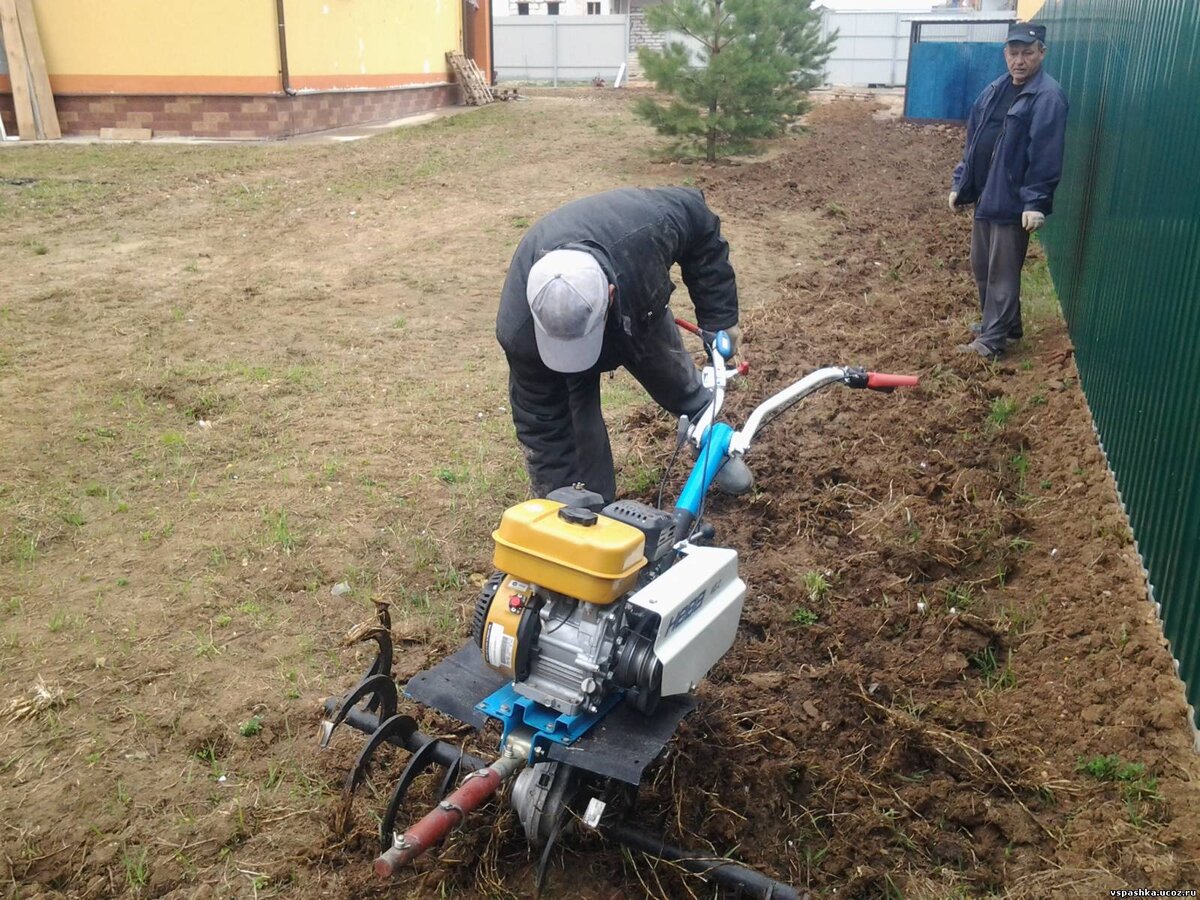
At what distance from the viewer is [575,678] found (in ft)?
8.59

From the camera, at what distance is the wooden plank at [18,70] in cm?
1413

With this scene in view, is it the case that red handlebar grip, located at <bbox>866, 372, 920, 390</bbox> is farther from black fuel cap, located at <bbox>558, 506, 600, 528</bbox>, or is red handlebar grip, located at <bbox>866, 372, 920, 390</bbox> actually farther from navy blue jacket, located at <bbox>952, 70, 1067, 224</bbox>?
navy blue jacket, located at <bbox>952, 70, 1067, 224</bbox>

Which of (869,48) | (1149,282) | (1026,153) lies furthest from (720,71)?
(869,48)

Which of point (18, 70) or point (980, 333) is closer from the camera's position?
point (980, 333)

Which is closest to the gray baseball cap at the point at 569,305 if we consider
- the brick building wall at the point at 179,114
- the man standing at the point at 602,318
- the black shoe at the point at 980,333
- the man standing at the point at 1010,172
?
the man standing at the point at 602,318

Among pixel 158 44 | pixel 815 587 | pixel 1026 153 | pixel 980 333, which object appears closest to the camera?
pixel 815 587

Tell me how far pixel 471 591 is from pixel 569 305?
1564 millimetres

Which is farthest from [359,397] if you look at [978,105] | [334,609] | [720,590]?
[978,105]

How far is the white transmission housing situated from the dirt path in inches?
17.2

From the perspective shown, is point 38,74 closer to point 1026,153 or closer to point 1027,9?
point 1026,153

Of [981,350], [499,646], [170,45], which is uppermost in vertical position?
[170,45]

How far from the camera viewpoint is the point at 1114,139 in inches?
220

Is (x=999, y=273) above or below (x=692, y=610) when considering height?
above

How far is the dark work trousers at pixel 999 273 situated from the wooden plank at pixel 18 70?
13972 millimetres
